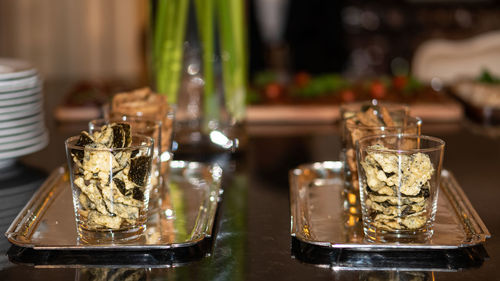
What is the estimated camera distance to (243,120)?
1.67 m

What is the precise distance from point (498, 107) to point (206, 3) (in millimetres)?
861

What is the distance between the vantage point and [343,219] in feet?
3.56

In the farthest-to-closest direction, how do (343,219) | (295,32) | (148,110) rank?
(295,32), (148,110), (343,219)

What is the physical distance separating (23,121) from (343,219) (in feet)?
2.34

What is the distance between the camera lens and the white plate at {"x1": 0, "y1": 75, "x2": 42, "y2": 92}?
1.39 metres

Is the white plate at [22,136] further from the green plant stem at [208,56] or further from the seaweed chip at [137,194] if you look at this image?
the seaweed chip at [137,194]

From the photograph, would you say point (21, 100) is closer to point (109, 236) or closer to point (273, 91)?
point (109, 236)

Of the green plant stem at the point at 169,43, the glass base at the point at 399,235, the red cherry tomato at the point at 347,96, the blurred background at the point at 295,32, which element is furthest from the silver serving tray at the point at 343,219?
the blurred background at the point at 295,32

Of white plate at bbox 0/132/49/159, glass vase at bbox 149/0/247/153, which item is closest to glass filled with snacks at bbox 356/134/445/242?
glass vase at bbox 149/0/247/153

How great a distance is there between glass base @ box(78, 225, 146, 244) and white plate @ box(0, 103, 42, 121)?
499 millimetres

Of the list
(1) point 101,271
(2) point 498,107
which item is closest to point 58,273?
(1) point 101,271

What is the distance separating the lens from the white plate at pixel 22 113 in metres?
1.38

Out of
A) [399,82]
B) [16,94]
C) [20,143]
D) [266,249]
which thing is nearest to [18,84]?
[16,94]

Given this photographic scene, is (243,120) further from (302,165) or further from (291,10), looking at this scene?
(291,10)
